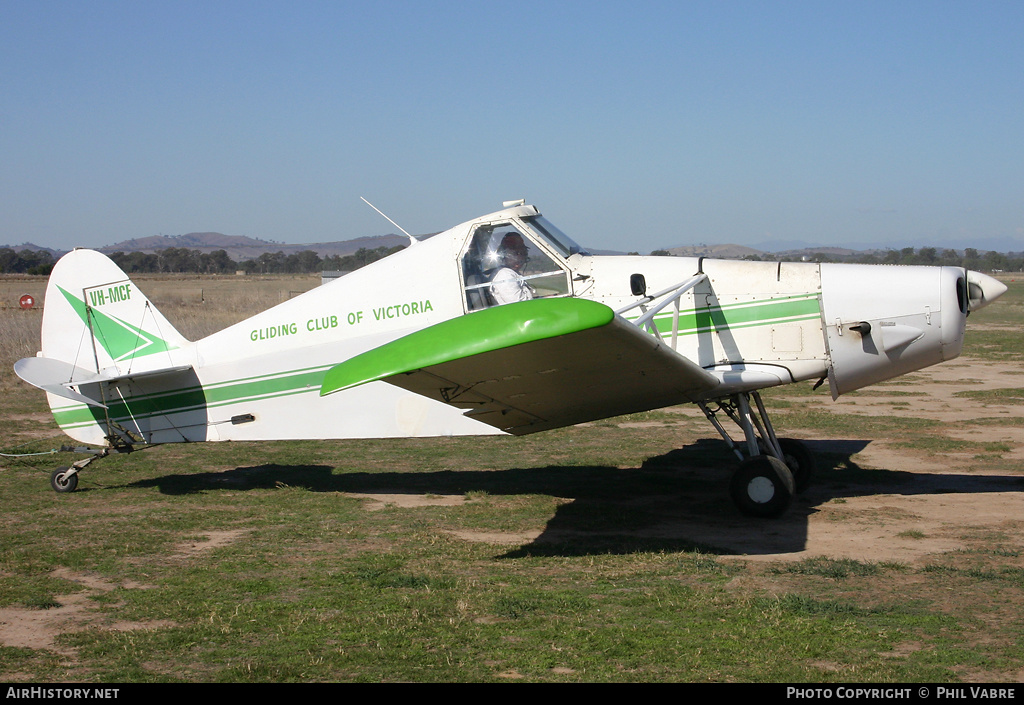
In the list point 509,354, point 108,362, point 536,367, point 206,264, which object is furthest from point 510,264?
point 206,264

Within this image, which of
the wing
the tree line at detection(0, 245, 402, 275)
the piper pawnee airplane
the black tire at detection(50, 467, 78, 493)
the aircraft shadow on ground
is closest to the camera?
the wing

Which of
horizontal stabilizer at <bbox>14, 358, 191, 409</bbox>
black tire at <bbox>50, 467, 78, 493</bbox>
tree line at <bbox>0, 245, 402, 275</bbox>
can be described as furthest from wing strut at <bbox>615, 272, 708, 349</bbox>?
tree line at <bbox>0, 245, 402, 275</bbox>

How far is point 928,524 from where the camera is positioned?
6922 mm

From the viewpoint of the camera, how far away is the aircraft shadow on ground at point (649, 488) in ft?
21.8

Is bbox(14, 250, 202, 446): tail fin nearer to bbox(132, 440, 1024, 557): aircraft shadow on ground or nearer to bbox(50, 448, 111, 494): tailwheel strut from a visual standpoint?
bbox(50, 448, 111, 494): tailwheel strut

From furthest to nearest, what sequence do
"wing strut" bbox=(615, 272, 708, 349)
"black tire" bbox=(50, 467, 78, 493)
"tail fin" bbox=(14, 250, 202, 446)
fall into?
"black tire" bbox=(50, 467, 78, 493) < "tail fin" bbox=(14, 250, 202, 446) < "wing strut" bbox=(615, 272, 708, 349)

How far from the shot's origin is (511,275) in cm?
730

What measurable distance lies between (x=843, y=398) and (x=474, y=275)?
10574mm

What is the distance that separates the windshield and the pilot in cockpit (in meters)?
0.20

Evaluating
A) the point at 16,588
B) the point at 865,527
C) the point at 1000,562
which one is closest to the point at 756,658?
the point at 1000,562

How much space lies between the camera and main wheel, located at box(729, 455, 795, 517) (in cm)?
698

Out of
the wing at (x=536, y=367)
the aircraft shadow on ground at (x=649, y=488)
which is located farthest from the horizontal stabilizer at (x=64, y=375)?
the wing at (x=536, y=367)

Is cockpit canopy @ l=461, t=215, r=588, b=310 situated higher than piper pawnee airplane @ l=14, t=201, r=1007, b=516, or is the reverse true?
cockpit canopy @ l=461, t=215, r=588, b=310

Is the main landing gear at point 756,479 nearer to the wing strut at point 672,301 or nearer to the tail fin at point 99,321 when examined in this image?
the wing strut at point 672,301
